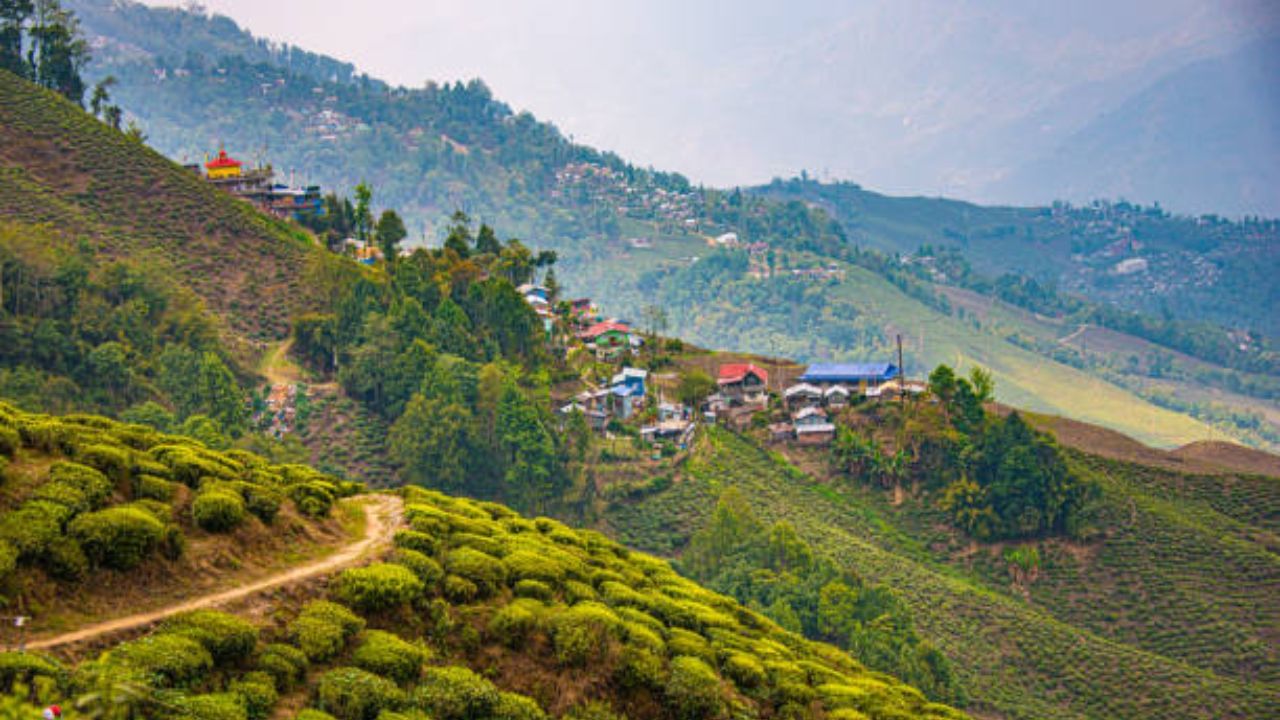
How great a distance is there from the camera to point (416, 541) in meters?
20.3

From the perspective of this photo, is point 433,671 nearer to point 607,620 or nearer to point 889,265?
point 607,620

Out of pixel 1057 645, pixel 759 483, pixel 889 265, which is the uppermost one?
pixel 889 265

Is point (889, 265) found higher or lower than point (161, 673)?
higher

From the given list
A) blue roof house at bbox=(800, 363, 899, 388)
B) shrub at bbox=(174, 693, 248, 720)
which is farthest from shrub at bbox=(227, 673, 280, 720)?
blue roof house at bbox=(800, 363, 899, 388)

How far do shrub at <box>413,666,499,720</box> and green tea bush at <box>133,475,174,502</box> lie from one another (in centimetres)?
571

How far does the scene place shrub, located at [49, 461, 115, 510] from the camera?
53.6 feet

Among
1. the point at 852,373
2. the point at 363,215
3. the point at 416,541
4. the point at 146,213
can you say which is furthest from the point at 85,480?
the point at 363,215

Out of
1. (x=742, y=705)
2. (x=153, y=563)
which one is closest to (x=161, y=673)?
(x=153, y=563)

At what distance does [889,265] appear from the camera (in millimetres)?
198000

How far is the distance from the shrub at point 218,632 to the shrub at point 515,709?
3823mm

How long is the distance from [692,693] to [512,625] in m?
3.60

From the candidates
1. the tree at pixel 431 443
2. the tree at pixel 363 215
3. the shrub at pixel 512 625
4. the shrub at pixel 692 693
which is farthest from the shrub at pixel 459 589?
the tree at pixel 363 215

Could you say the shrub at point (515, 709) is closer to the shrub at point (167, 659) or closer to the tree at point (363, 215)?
the shrub at point (167, 659)

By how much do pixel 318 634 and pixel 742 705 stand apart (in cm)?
876
